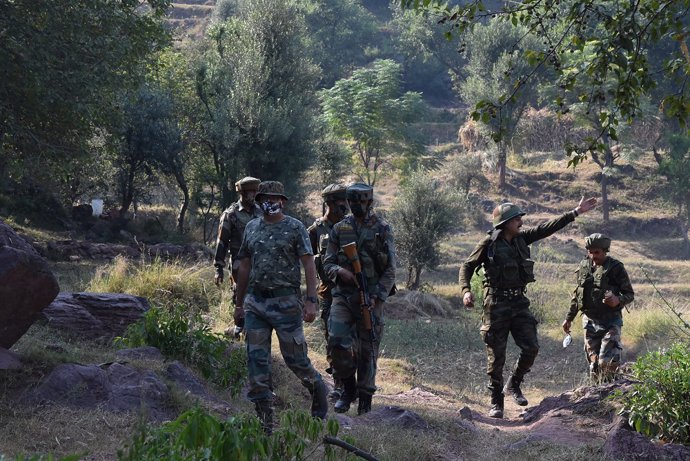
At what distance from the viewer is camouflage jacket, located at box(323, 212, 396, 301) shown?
7.64 m

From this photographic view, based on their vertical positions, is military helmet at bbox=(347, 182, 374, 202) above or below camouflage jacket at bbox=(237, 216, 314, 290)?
above

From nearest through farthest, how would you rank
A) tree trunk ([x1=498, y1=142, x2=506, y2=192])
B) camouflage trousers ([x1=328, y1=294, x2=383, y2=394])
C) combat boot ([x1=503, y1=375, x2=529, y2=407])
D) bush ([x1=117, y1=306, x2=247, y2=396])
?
camouflage trousers ([x1=328, y1=294, x2=383, y2=394]) < bush ([x1=117, y1=306, x2=247, y2=396]) < combat boot ([x1=503, y1=375, x2=529, y2=407]) < tree trunk ([x1=498, y1=142, x2=506, y2=192])

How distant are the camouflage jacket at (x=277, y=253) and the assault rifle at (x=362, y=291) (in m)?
0.98

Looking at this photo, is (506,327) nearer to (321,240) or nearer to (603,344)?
(603,344)

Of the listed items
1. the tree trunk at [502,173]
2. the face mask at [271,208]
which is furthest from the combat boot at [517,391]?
the tree trunk at [502,173]

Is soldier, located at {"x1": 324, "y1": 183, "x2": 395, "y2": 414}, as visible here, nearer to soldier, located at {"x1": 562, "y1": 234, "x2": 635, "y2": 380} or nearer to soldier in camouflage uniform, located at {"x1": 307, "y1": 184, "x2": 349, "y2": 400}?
soldier in camouflage uniform, located at {"x1": 307, "y1": 184, "x2": 349, "y2": 400}

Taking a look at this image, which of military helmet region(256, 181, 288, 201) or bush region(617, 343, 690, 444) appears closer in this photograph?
bush region(617, 343, 690, 444)

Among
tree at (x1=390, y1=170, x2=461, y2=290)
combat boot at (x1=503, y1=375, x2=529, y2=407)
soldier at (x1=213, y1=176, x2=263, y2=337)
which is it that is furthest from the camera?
tree at (x1=390, y1=170, x2=461, y2=290)

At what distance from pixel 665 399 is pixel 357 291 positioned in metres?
2.68

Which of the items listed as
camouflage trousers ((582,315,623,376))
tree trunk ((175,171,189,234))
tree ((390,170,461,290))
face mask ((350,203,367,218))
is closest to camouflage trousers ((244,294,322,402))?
face mask ((350,203,367,218))

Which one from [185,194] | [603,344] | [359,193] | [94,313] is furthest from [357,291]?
[185,194]

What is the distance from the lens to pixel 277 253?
21.0 feet

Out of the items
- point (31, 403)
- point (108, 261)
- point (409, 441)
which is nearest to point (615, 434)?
point (409, 441)

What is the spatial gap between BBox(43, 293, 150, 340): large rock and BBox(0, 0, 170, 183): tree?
623cm
